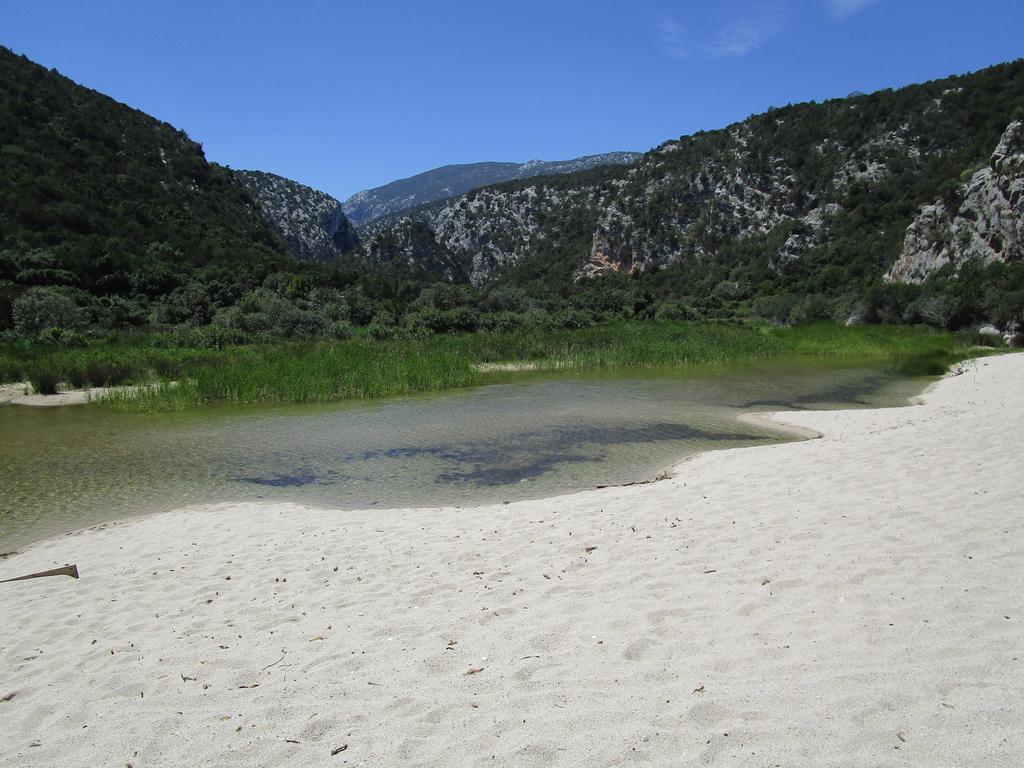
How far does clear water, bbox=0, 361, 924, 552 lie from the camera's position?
31.4 ft

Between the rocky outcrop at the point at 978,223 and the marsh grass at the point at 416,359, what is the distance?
645 inches

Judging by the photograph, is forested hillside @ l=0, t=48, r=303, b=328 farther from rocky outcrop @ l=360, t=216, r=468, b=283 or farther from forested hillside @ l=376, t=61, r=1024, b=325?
rocky outcrop @ l=360, t=216, r=468, b=283

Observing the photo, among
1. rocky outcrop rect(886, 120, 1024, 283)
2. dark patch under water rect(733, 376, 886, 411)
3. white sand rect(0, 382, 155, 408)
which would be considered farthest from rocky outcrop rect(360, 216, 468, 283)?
dark patch under water rect(733, 376, 886, 411)

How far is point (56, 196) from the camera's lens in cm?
4797

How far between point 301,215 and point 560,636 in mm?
132129

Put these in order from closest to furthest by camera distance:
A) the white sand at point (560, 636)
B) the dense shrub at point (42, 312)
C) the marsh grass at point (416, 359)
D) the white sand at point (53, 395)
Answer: the white sand at point (560, 636), the white sand at point (53, 395), the marsh grass at point (416, 359), the dense shrub at point (42, 312)

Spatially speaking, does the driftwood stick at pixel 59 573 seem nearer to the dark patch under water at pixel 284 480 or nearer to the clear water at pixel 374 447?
the clear water at pixel 374 447

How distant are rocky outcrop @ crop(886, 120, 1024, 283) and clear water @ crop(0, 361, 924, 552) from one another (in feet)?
Answer: 114

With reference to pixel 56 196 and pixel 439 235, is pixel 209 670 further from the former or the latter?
pixel 439 235

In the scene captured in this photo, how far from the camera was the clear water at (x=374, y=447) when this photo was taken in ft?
31.4

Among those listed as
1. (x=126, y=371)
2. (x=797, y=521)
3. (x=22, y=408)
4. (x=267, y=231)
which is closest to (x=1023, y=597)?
(x=797, y=521)

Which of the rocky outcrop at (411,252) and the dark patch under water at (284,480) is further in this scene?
the rocky outcrop at (411,252)

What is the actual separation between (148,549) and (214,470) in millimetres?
4700

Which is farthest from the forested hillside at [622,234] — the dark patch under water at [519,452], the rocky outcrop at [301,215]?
the dark patch under water at [519,452]
